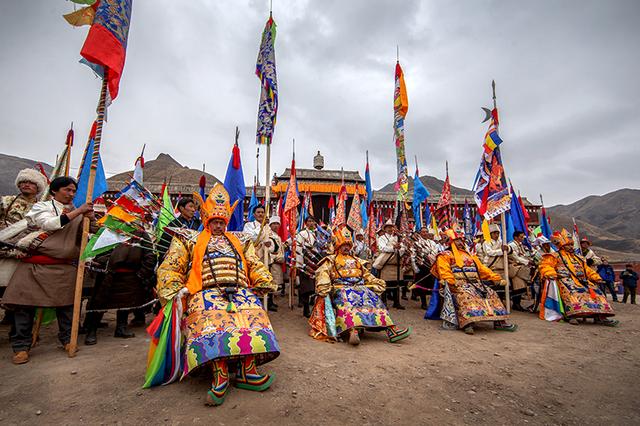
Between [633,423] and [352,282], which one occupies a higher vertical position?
[352,282]

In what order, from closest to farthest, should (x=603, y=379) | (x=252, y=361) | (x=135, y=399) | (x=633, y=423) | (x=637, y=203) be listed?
(x=633, y=423) → (x=135, y=399) → (x=252, y=361) → (x=603, y=379) → (x=637, y=203)

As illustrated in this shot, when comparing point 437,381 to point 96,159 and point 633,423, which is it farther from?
point 96,159

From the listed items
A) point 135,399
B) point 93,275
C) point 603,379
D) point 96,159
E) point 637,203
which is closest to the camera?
point 135,399

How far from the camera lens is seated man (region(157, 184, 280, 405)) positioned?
269 centimetres

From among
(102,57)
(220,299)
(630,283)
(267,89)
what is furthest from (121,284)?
(630,283)

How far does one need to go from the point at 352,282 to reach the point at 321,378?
2091 millimetres

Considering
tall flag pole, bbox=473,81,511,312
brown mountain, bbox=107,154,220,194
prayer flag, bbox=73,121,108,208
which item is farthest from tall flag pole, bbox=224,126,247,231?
brown mountain, bbox=107,154,220,194

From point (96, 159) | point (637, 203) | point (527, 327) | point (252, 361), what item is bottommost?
point (527, 327)

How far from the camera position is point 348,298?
4910 millimetres

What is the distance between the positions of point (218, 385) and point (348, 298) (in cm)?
262

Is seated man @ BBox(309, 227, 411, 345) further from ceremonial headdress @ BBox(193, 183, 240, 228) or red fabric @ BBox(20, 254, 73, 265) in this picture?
red fabric @ BBox(20, 254, 73, 265)

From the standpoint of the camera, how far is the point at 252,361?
2.92 meters

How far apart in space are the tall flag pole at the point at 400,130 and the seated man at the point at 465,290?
9.75ft

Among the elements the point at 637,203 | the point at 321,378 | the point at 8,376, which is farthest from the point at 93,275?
the point at 637,203
